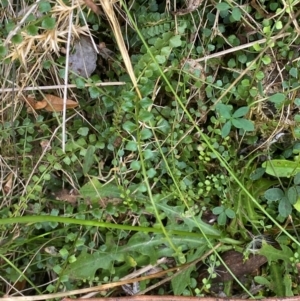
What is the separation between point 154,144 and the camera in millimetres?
1490

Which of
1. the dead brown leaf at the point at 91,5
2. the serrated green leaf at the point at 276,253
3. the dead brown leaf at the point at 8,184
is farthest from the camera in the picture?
the dead brown leaf at the point at 8,184

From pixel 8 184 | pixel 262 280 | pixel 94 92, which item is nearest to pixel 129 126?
pixel 94 92

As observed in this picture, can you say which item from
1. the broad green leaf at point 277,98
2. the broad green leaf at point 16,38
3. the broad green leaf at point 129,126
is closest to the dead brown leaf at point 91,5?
the broad green leaf at point 16,38

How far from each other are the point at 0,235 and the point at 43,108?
44 cm

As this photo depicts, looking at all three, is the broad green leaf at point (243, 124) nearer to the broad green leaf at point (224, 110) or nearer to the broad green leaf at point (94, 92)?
the broad green leaf at point (224, 110)

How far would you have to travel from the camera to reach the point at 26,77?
1.52m

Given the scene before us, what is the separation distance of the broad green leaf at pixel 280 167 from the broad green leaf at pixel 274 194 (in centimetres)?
5

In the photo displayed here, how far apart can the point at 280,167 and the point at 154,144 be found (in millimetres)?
382

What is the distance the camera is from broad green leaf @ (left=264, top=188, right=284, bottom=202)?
1435 mm

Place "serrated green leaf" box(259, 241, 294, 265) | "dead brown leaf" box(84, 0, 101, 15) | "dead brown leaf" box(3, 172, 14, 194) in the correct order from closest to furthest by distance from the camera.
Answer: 1. "dead brown leaf" box(84, 0, 101, 15)
2. "serrated green leaf" box(259, 241, 294, 265)
3. "dead brown leaf" box(3, 172, 14, 194)

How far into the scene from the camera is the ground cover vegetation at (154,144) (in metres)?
1.42

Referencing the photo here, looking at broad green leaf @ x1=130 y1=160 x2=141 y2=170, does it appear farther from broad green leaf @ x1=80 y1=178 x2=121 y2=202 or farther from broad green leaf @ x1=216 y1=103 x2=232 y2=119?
broad green leaf @ x1=216 y1=103 x2=232 y2=119

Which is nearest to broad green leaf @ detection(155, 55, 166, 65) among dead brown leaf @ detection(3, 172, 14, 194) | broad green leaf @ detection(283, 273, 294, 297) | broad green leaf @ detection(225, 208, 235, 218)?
broad green leaf @ detection(225, 208, 235, 218)

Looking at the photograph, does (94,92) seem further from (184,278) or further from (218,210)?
(184,278)
